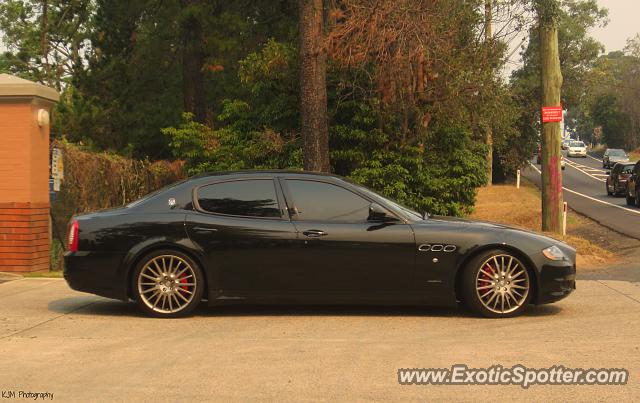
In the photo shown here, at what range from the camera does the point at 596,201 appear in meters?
34.8

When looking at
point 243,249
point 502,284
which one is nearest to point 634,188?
point 502,284

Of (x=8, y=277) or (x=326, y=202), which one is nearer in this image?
(x=326, y=202)

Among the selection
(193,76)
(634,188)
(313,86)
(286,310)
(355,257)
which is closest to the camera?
(355,257)

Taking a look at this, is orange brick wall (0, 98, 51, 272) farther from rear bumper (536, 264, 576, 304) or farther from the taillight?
rear bumper (536, 264, 576, 304)

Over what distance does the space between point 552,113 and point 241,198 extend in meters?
10.4

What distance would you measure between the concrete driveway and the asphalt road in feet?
42.1

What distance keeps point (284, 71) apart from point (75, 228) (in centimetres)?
998

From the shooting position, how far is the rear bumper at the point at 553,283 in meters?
7.44

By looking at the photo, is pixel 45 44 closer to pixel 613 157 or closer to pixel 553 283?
pixel 553 283

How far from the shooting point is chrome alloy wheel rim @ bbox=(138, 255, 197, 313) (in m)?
7.49

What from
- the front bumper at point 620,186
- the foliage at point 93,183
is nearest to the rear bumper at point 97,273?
the foliage at point 93,183

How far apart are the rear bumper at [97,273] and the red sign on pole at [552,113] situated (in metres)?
11.3

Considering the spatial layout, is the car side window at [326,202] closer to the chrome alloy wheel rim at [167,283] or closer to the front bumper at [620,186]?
the chrome alloy wheel rim at [167,283]

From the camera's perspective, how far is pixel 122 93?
93.6 feet
